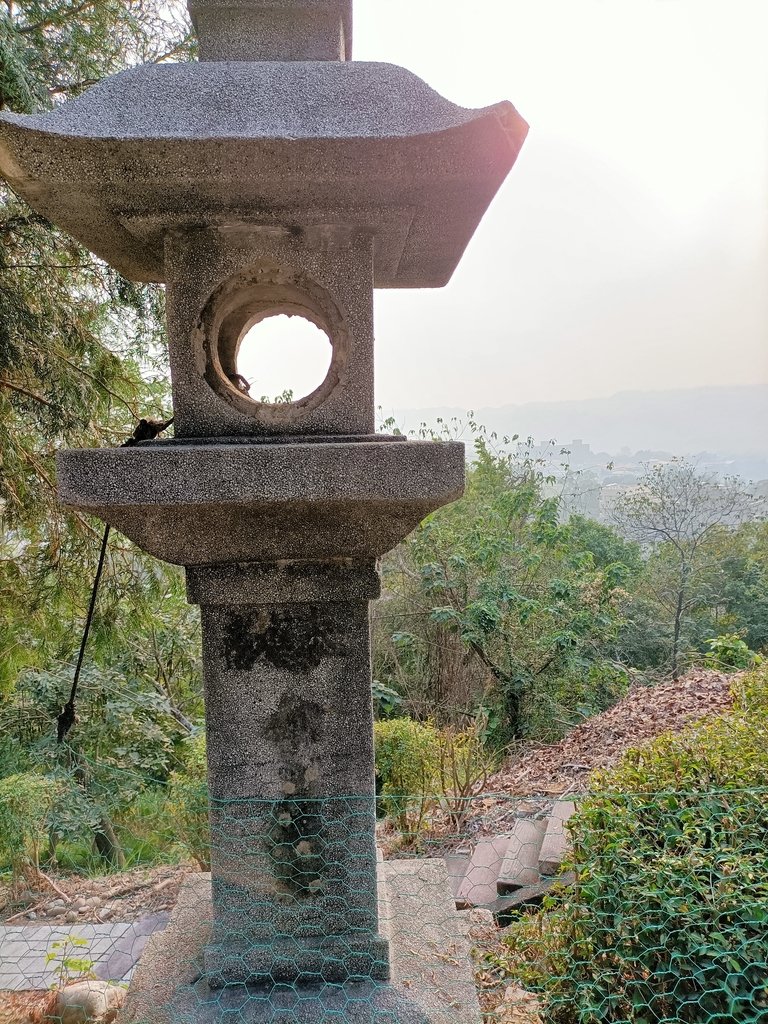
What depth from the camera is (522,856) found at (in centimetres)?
422

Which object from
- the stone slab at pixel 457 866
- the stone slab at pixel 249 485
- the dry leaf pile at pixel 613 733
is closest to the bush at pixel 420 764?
the dry leaf pile at pixel 613 733

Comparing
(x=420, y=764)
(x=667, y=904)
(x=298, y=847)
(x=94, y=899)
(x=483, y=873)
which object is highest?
(x=298, y=847)

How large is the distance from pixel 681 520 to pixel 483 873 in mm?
7819

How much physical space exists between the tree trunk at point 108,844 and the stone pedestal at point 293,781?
4533mm

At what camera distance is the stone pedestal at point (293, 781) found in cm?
218

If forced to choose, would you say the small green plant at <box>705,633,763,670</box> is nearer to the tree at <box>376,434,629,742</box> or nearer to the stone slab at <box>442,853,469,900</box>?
the tree at <box>376,434,629,742</box>

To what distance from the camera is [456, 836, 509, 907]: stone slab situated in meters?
4.01

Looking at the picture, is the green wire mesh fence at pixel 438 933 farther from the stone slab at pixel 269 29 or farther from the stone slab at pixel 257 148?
the stone slab at pixel 269 29

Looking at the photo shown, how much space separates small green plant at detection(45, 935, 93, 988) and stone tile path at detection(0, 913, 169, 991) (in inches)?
1.0

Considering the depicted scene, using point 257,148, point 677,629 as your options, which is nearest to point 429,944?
point 257,148

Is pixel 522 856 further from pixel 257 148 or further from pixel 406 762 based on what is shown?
pixel 257 148

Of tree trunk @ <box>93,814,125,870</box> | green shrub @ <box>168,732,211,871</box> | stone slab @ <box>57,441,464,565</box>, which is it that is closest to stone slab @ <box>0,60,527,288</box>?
stone slab @ <box>57,441,464,565</box>

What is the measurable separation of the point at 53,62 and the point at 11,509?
2523mm

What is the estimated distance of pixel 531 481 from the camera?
32.4ft
